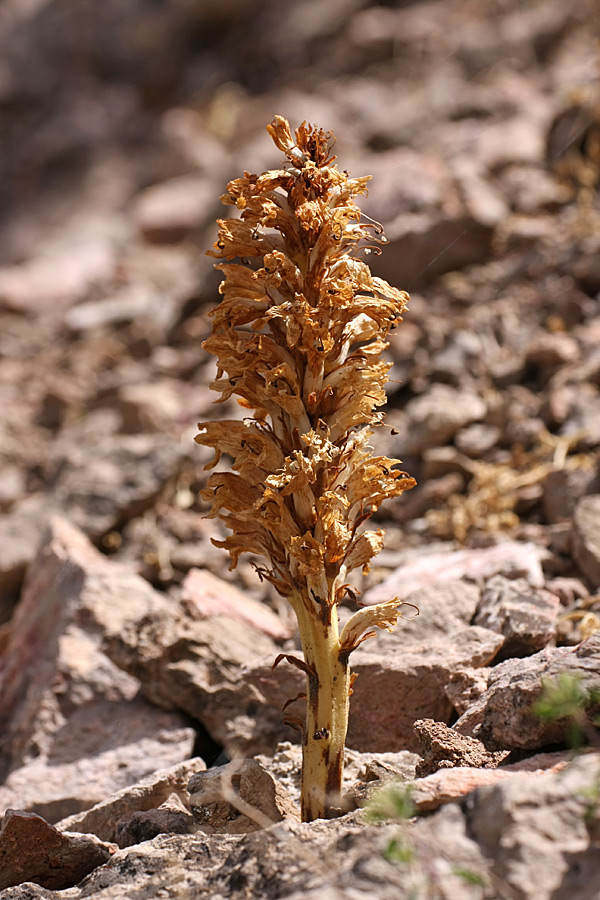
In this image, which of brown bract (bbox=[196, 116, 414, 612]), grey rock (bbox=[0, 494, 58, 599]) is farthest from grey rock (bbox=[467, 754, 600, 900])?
grey rock (bbox=[0, 494, 58, 599])

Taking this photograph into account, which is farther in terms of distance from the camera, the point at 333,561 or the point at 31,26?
the point at 31,26

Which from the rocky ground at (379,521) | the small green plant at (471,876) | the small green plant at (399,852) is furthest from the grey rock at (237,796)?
the small green plant at (471,876)

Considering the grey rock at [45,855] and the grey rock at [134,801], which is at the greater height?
the grey rock at [134,801]

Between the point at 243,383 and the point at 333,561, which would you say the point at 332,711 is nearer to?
the point at 333,561

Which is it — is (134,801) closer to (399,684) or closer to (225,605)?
(399,684)

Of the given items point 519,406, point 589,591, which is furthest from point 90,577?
point 519,406

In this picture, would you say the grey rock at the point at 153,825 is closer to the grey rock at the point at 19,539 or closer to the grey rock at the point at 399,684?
the grey rock at the point at 399,684

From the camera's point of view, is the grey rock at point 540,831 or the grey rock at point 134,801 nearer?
the grey rock at point 540,831
